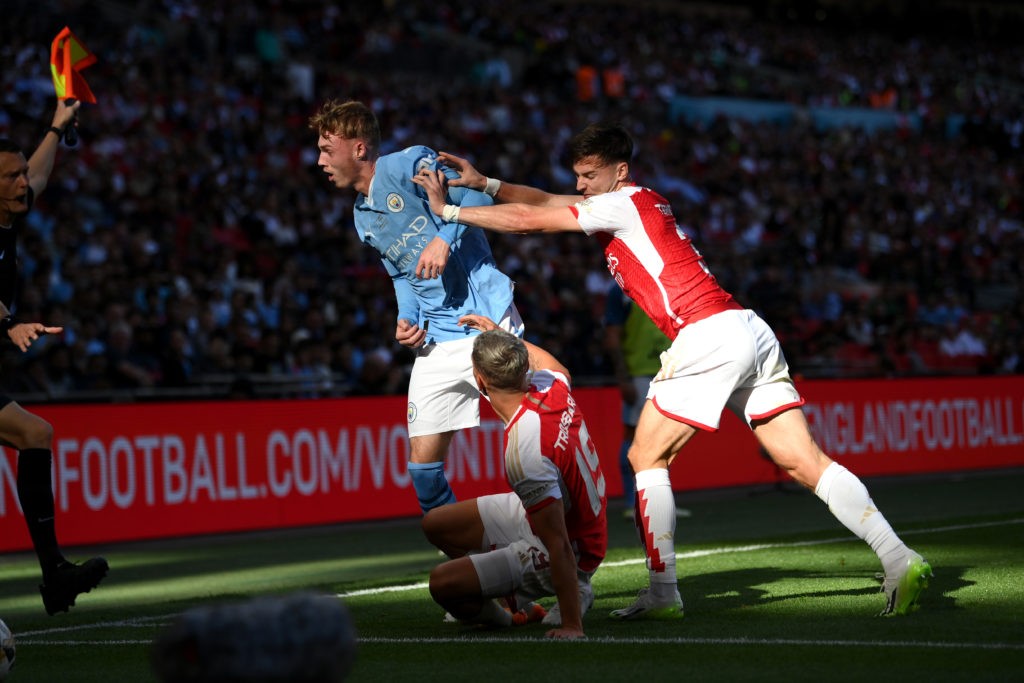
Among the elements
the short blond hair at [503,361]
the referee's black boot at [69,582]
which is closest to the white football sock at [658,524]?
the short blond hair at [503,361]

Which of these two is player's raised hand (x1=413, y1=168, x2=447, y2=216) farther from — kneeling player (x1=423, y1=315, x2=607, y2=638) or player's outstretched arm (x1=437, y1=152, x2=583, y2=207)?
kneeling player (x1=423, y1=315, x2=607, y2=638)

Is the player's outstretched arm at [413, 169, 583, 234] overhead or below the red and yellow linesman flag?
below

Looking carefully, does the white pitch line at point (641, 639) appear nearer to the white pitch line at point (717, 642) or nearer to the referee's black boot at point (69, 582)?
the white pitch line at point (717, 642)

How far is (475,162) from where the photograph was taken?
24.2 meters

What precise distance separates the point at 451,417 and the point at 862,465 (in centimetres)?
1096

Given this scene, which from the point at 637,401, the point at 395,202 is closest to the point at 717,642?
the point at 395,202

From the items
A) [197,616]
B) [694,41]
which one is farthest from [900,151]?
[197,616]

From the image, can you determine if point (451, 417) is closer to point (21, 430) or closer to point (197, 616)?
point (21, 430)

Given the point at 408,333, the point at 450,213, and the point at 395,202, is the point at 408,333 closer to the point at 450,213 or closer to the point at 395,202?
the point at 395,202

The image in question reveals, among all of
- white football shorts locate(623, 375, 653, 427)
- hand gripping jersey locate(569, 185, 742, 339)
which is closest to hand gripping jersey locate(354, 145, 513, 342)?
hand gripping jersey locate(569, 185, 742, 339)

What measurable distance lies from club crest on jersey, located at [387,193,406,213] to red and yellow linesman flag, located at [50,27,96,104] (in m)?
1.72

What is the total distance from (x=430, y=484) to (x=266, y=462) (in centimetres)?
592

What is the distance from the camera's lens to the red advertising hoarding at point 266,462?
1202cm

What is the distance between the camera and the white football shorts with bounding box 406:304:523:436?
24.7 feet
